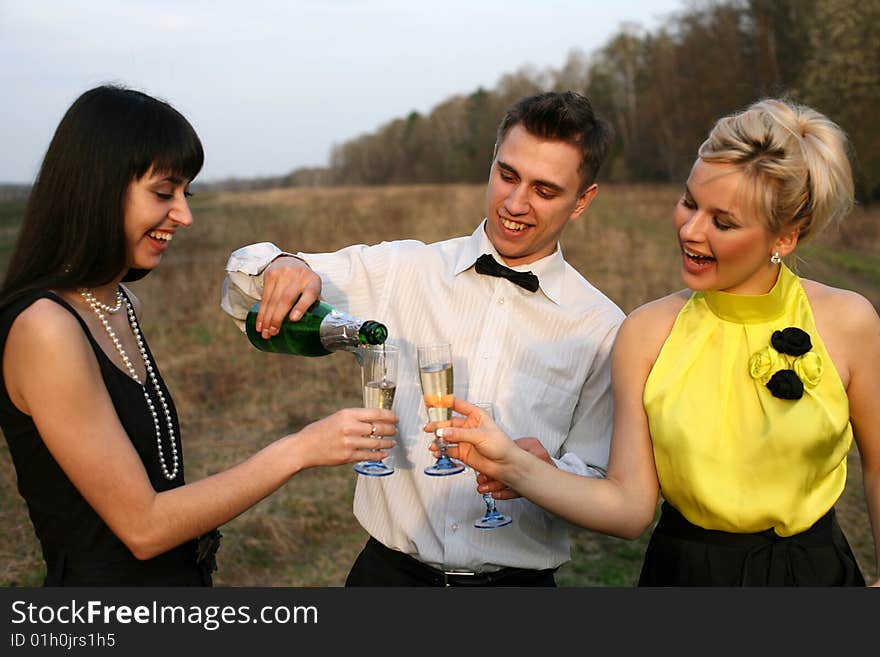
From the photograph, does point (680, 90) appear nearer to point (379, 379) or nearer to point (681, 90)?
point (681, 90)

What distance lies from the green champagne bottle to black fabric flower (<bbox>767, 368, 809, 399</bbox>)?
117 centimetres

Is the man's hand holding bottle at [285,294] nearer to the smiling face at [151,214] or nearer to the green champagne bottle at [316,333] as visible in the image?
the green champagne bottle at [316,333]

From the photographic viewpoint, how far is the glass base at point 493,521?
2.66 metres

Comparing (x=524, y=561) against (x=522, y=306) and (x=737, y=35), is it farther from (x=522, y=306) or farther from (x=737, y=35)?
(x=737, y=35)

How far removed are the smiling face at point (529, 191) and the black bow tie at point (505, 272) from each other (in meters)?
0.06

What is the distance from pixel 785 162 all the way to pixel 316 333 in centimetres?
154

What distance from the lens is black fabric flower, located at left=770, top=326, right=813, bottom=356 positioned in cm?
247

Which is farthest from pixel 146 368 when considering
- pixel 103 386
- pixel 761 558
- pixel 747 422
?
pixel 761 558

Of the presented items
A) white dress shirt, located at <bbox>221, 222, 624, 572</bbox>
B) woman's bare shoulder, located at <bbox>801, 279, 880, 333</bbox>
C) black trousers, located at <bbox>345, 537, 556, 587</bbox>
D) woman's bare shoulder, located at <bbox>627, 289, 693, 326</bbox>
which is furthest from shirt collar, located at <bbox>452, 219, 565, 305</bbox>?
black trousers, located at <bbox>345, 537, 556, 587</bbox>

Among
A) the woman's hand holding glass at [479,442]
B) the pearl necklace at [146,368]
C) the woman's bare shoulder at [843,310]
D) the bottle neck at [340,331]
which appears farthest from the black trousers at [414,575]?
the woman's bare shoulder at [843,310]

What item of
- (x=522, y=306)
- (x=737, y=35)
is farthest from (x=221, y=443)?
(x=737, y=35)

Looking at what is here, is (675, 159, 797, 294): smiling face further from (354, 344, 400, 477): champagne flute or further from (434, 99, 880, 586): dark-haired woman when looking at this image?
(354, 344, 400, 477): champagne flute

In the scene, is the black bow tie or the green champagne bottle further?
the black bow tie
